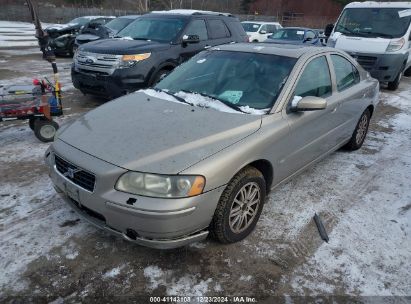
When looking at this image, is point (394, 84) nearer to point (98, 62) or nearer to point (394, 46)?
point (394, 46)

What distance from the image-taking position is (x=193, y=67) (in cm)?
418

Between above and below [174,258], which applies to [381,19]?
above

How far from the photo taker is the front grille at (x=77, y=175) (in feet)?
8.84

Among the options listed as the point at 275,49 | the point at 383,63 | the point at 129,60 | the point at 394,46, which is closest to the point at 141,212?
the point at 275,49

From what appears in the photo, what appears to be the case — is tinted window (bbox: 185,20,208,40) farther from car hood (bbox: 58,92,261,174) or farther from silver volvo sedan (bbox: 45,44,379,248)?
car hood (bbox: 58,92,261,174)

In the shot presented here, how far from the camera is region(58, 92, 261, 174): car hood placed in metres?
2.66

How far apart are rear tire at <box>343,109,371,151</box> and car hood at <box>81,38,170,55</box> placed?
3.91 metres

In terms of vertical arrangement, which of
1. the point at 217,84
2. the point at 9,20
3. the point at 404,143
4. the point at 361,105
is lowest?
the point at 9,20

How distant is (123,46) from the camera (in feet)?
22.5

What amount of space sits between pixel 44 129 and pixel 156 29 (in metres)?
3.64

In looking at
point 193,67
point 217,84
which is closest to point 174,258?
point 217,84

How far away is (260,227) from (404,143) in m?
3.67

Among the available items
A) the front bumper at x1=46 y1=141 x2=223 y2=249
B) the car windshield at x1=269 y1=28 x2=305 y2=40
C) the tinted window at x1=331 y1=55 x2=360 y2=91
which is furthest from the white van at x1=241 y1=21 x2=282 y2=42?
the front bumper at x1=46 y1=141 x2=223 y2=249

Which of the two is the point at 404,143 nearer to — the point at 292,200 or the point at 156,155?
the point at 292,200
